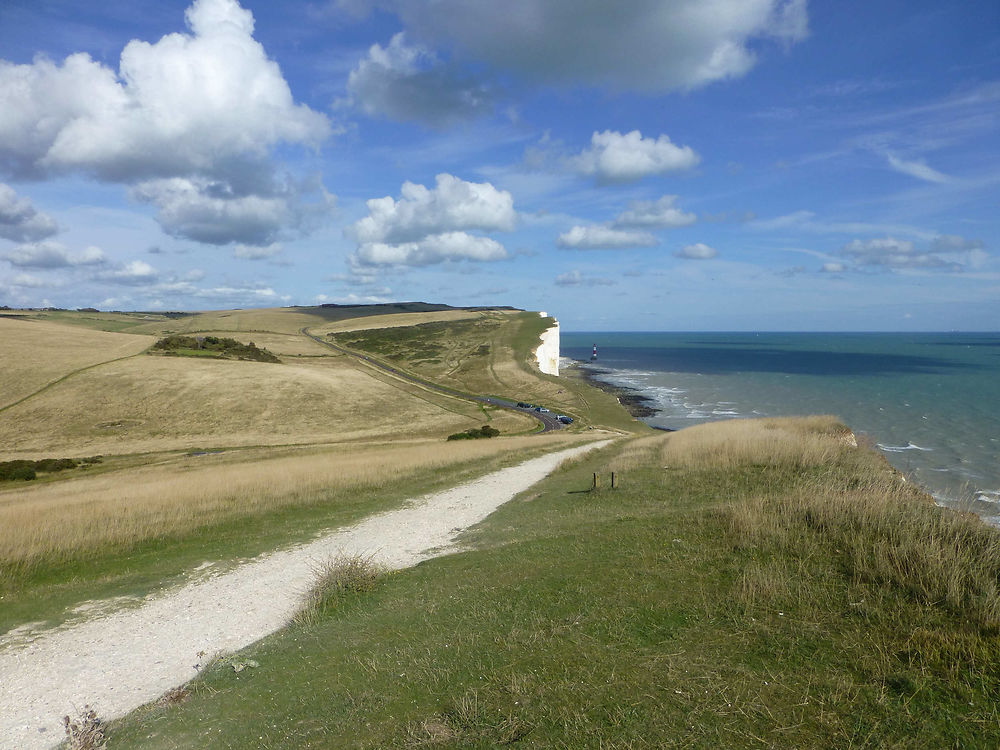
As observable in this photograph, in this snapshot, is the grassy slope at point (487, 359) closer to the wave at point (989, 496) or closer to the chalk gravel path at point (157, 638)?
the wave at point (989, 496)

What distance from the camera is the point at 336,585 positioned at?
1138cm

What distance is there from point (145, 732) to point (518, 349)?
12528 cm

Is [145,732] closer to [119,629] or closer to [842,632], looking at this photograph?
[119,629]

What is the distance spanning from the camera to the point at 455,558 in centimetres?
1297

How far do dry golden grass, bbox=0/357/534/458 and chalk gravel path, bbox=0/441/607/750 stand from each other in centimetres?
4658

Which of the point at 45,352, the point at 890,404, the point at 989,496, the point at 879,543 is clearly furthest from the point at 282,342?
the point at 879,543

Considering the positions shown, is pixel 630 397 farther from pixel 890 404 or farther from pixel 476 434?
pixel 476 434

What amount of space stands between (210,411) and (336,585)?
214 ft

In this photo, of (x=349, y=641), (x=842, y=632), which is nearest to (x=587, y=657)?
(x=842, y=632)

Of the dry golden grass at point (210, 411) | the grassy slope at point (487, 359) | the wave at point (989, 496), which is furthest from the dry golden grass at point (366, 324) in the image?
the wave at point (989, 496)

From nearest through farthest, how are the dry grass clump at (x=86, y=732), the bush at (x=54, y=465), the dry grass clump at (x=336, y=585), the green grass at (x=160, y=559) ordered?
the dry grass clump at (x=86, y=732), the dry grass clump at (x=336, y=585), the green grass at (x=160, y=559), the bush at (x=54, y=465)

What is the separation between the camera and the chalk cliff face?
416 feet

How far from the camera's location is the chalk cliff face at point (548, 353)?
126938 mm

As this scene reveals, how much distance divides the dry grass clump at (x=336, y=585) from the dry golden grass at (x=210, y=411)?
49872 mm
